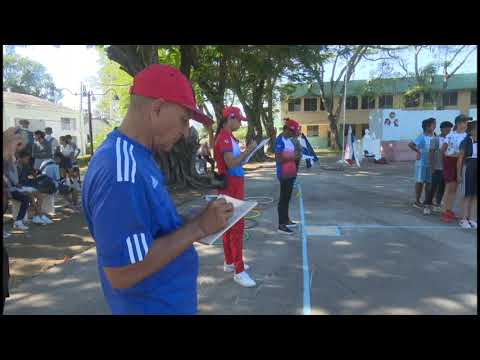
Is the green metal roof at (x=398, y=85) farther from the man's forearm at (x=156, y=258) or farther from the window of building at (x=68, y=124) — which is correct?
the man's forearm at (x=156, y=258)

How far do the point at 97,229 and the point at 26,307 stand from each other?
3426mm

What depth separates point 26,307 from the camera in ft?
13.4

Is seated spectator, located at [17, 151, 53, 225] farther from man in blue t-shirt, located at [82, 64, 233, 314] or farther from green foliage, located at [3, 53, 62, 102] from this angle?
green foliage, located at [3, 53, 62, 102]

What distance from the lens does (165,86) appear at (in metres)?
1.51

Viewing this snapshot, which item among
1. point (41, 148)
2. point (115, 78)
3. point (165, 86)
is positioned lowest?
point (41, 148)

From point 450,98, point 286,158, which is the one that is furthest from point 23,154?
point 450,98

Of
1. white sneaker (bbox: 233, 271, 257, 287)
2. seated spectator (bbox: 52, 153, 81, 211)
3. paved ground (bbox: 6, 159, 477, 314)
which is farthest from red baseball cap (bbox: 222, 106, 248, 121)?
seated spectator (bbox: 52, 153, 81, 211)

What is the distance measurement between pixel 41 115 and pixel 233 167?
41.7 metres

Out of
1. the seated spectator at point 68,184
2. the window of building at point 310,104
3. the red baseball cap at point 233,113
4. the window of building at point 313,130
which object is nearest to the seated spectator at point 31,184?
the seated spectator at point 68,184

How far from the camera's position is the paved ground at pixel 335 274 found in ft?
13.1

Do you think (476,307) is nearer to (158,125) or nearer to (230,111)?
(230,111)

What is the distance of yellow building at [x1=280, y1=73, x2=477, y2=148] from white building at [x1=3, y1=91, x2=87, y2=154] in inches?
1038

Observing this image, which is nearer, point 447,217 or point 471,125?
point 471,125

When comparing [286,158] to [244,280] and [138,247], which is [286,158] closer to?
[244,280]
